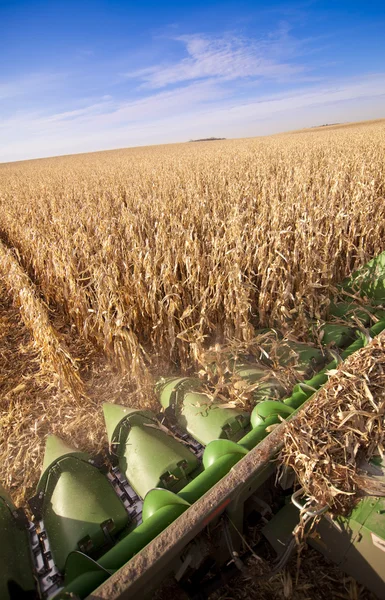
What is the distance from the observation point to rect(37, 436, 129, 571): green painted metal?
142 centimetres

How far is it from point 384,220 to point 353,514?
4.01 meters

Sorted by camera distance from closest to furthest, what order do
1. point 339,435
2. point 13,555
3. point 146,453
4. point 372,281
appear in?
point 13,555, point 339,435, point 146,453, point 372,281

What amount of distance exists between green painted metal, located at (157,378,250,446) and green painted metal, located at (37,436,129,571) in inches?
22.3

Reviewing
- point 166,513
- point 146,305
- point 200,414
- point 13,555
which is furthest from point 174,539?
point 146,305

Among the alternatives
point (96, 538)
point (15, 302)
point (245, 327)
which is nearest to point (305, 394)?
point (245, 327)

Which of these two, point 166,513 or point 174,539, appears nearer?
point 174,539

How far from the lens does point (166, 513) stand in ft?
4.15

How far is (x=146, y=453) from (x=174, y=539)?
26.1 inches

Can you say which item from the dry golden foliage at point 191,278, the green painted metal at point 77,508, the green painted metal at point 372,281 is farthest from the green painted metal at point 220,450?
the green painted metal at point 372,281

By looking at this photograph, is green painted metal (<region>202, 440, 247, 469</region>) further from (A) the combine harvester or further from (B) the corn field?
(B) the corn field

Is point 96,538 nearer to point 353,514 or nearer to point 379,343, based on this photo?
point 353,514

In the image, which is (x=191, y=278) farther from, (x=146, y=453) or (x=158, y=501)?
(x=158, y=501)

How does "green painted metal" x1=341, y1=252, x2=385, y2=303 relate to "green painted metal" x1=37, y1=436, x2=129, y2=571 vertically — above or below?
above

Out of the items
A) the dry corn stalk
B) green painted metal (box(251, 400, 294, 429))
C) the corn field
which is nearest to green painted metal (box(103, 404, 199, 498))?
the corn field
